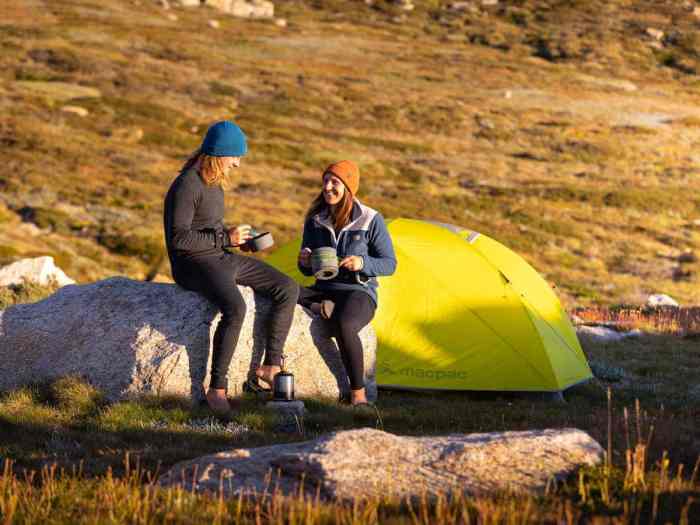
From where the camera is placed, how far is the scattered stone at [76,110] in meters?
66.2

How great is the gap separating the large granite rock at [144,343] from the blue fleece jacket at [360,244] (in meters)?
0.49

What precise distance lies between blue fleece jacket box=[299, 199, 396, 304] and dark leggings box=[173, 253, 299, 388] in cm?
50

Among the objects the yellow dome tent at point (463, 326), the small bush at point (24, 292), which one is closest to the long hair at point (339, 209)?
the yellow dome tent at point (463, 326)

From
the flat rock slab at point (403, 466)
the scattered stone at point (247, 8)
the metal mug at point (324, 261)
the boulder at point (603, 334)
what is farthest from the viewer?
the scattered stone at point (247, 8)

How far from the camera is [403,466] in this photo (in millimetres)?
5410

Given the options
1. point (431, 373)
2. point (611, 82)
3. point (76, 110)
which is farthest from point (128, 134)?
point (611, 82)

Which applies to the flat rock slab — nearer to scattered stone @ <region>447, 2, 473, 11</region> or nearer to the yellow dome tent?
the yellow dome tent

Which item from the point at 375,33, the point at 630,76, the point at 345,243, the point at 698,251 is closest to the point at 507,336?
the point at 345,243

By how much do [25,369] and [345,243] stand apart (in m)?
3.57

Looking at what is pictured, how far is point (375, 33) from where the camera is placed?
130125 millimetres

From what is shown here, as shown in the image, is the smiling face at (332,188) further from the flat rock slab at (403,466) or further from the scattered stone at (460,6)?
the scattered stone at (460,6)

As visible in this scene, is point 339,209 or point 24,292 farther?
point 24,292

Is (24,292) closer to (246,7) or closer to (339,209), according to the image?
(339,209)

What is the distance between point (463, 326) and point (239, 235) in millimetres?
3223
